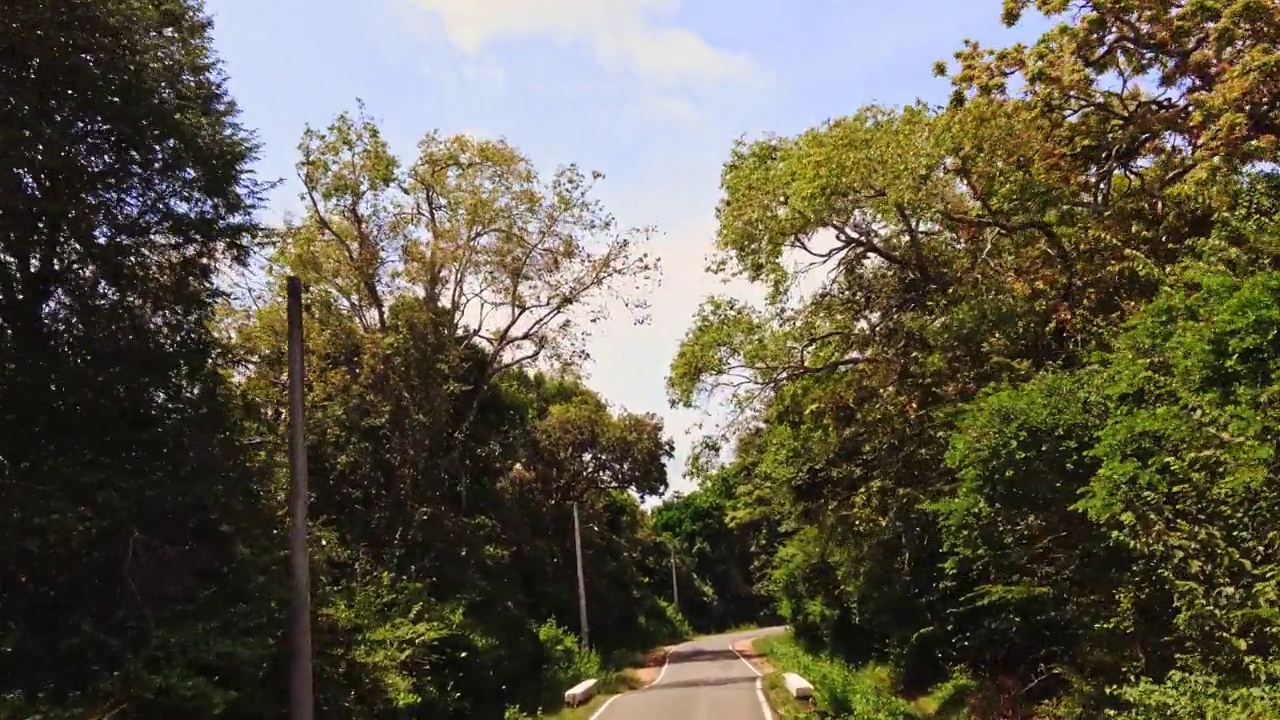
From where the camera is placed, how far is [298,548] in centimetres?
1097

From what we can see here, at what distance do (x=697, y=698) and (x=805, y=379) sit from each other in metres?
10.2

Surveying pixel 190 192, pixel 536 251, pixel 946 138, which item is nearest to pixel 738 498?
pixel 536 251

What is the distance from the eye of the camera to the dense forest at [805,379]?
33.5 ft

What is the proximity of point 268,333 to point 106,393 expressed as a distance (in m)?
11.3

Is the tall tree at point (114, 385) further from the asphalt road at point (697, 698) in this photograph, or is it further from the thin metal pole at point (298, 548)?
the asphalt road at point (697, 698)

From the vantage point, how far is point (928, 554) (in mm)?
21609

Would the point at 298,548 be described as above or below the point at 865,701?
above

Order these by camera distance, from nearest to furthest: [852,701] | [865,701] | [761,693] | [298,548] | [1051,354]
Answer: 1. [298,548]
2. [1051,354]
3. [865,701]
4. [852,701]
5. [761,693]

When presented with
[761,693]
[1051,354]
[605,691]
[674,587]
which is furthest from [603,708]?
[674,587]

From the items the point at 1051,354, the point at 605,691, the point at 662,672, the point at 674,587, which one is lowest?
the point at 605,691

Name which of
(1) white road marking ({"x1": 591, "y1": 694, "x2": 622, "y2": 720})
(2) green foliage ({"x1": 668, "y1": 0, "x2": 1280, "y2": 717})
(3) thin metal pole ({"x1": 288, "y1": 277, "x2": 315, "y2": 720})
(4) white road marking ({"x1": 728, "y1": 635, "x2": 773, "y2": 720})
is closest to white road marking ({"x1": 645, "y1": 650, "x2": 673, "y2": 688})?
(4) white road marking ({"x1": 728, "y1": 635, "x2": 773, "y2": 720})

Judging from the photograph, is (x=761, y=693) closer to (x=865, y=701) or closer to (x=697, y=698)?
(x=697, y=698)

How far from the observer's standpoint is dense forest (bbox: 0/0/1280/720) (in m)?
10.2

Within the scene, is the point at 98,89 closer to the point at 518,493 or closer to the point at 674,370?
the point at 674,370
